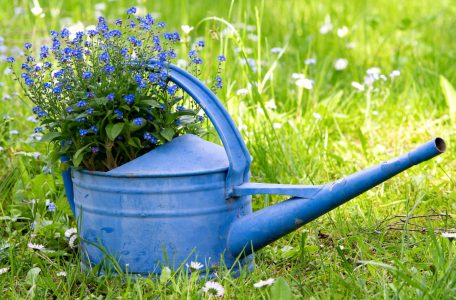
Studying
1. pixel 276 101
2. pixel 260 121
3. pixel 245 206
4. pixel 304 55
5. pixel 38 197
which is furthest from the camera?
pixel 304 55

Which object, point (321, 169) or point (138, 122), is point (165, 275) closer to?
point (138, 122)

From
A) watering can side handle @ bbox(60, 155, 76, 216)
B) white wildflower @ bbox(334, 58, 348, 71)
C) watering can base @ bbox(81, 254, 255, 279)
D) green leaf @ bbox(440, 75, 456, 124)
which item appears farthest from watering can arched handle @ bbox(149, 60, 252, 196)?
white wildflower @ bbox(334, 58, 348, 71)

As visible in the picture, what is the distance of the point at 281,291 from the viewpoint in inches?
67.2

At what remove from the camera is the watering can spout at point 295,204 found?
1.75 metres

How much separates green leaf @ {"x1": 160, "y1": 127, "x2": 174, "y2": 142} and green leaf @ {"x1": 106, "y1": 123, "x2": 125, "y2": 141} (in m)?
0.12

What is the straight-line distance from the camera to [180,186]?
6.09ft

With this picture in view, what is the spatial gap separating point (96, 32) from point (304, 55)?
200 cm

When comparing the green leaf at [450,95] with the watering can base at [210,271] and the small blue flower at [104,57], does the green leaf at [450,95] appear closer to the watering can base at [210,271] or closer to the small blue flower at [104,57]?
the watering can base at [210,271]

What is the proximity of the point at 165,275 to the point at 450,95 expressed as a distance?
1778 mm

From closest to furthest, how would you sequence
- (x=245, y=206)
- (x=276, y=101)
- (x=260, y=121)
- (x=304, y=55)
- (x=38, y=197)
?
(x=245, y=206) → (x=38, y=197) → (x=260, y=121) → (x=276, y=101) → (x=304, y=55)

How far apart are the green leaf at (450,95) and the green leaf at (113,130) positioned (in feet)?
5.65

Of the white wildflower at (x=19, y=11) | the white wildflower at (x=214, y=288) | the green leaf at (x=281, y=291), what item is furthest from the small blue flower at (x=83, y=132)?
the white wildflower at (x=19, y=11)

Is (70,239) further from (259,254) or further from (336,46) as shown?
(336,46)

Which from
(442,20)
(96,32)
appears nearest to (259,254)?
(96,32)
